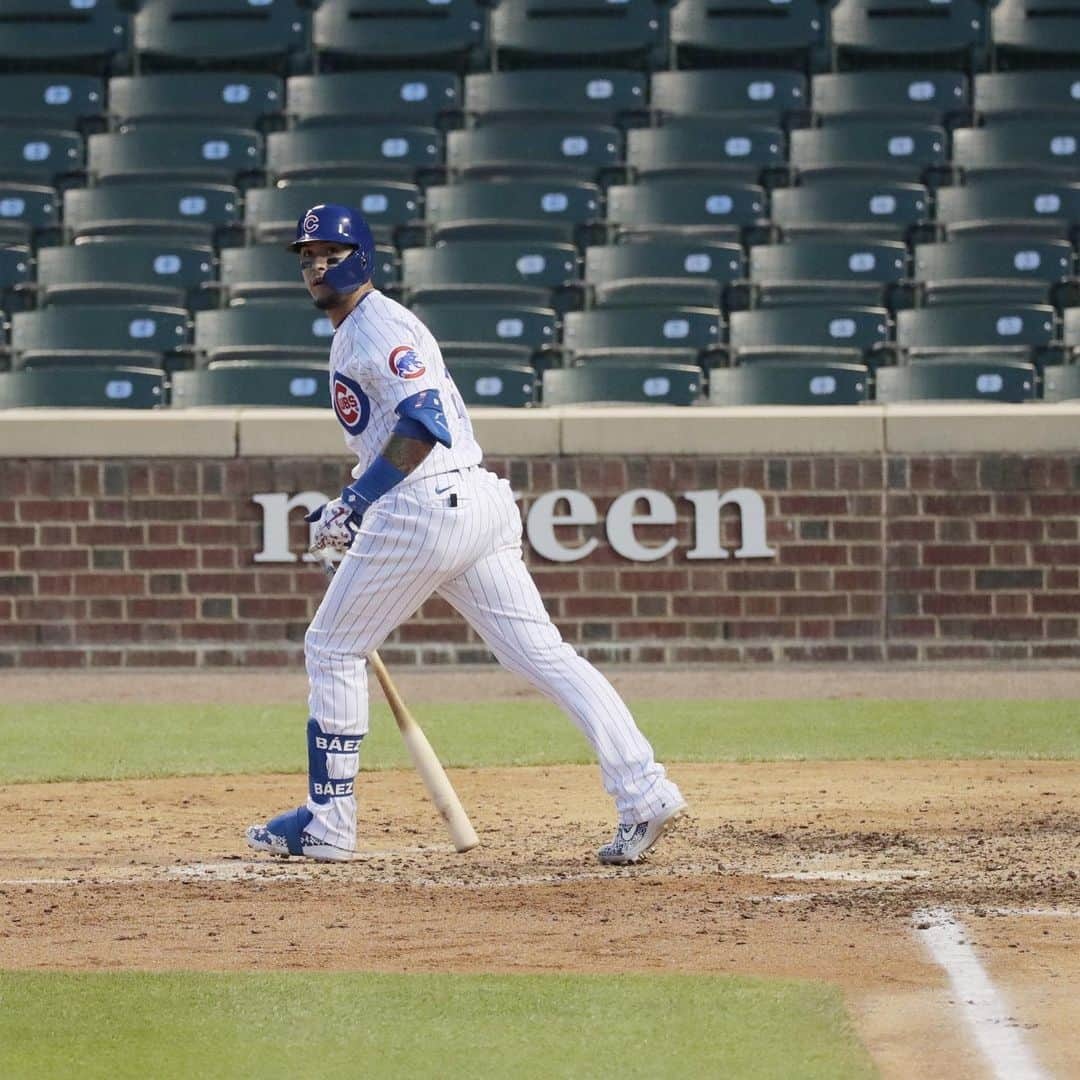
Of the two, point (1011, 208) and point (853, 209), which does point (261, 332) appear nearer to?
point (853, 209)

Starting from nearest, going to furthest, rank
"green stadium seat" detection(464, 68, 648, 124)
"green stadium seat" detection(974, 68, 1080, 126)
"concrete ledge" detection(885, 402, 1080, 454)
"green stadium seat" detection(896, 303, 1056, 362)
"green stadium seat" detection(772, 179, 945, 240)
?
1. "concrete ledge" detection(885, 402, 1080, 454)
2. "green stadium seat" detection(896, 303, 1056, 362)
3. "green stadium seat" detection(772, 179, 945, 240)
4. "green stadium seat" detection(974, 68, 1080, 126)
5. "green stadium seat" detection(464, 68, 648, 124)

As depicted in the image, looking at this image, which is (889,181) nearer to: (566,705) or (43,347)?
(43,347)

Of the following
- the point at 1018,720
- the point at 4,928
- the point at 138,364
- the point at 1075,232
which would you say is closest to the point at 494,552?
the point at 4,928

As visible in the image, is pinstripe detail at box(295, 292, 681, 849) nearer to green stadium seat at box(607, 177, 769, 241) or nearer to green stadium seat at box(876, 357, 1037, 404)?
green stadium seat at box(876, 357, 1037, 404)

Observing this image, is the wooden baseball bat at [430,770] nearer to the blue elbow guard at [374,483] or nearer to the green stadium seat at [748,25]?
the blue elbow guard at [374,483]

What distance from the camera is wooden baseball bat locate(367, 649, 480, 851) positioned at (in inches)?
235

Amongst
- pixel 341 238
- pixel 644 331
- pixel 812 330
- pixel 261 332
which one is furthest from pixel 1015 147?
pixel 341 238

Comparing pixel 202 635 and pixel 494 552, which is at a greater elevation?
pixel 494 552

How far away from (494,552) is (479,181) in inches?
370

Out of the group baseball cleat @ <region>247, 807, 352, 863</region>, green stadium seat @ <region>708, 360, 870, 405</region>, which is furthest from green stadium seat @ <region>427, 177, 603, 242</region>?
baseball cleat @ <region>247, 807, 352, 863</region>

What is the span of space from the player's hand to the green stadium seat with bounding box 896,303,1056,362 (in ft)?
27.1

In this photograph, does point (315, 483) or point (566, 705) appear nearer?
point (566, 705)

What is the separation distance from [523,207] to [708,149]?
58.2 inches

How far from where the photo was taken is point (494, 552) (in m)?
5.75
